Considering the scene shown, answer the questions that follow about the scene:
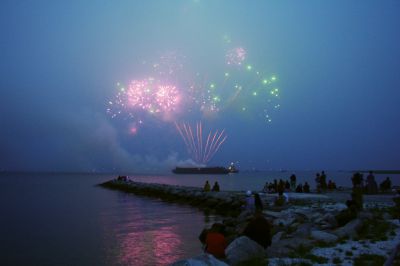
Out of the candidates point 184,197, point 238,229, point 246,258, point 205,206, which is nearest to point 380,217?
point 238,229

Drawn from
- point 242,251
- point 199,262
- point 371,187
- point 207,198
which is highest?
point 371,187

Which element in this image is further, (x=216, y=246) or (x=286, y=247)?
(x=216, y=246)

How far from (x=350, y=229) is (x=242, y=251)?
4.72 meters

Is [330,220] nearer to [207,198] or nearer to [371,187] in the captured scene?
[371,187]

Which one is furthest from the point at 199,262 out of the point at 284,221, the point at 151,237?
the point at 151,237

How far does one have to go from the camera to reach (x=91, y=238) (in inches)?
840

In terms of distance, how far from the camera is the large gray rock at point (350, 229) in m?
12.9

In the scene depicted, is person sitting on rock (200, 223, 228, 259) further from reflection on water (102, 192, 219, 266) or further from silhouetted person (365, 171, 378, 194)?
silhouetted person (365, 171, 378, 194)

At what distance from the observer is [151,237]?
20781mm

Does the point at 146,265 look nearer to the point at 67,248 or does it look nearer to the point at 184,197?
the point at 67,248

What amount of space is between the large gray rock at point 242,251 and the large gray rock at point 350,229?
139 inches

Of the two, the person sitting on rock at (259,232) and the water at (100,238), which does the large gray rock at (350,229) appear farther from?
the water at (100,238)

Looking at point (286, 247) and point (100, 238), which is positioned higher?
point (286, 247)

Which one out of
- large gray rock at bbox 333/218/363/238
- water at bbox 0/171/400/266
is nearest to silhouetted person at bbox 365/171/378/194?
water at bbox 0/171/400/266
